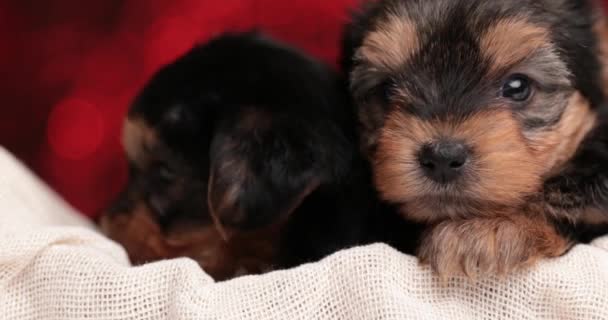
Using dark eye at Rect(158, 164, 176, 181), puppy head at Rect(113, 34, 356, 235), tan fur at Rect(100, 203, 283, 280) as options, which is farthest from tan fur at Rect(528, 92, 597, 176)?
dark eye at Rect(158, 164, 176, 181)

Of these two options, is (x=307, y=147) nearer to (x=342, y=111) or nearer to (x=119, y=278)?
(x=342, y=111)

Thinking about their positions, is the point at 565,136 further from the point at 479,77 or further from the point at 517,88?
the point at 479,77

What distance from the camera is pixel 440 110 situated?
1699 mm

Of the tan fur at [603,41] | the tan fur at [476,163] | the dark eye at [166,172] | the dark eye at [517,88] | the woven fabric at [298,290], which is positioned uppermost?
the tan fur at [603,41]

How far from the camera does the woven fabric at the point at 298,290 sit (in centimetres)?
150

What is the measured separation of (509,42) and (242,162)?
0.71 metres

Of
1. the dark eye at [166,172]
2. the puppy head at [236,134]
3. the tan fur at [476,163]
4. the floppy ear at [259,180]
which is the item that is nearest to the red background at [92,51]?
the puppy head at [236,134]

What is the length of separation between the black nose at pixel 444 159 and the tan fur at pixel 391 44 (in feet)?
1.01

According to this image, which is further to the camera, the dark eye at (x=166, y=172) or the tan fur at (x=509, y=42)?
the dark eye at (x=166, y=172)

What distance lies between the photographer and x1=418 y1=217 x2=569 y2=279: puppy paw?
1541mm

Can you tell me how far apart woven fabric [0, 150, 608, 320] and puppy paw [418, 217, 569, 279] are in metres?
0.03

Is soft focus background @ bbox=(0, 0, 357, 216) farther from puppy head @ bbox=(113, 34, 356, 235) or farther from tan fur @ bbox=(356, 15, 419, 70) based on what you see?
tan fur @ bbox=(356, 15, 419, 70)

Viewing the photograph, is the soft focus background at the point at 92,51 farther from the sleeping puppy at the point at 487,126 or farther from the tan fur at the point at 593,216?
the tan fur at the point at 593,216

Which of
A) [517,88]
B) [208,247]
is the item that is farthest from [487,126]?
[208,247]
